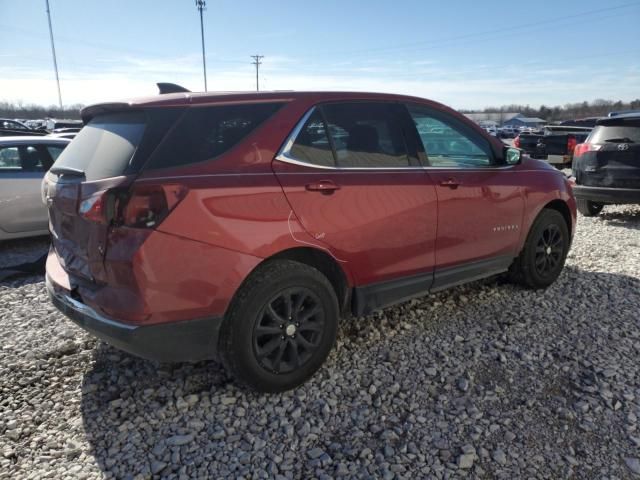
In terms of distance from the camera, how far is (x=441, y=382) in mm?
3082

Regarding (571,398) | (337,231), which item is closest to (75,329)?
(337,231)

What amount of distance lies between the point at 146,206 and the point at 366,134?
156cm

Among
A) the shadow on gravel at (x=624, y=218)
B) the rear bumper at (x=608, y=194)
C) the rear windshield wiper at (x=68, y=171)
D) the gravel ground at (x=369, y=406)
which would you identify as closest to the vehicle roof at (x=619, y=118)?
the rear bumper at (x=608, y=194)

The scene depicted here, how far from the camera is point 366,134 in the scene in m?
3.28

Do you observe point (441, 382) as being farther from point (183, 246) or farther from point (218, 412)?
point (183, 246)

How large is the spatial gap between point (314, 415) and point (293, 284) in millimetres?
749

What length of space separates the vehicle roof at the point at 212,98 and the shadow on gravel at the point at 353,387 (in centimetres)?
170

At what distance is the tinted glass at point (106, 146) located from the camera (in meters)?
2.54

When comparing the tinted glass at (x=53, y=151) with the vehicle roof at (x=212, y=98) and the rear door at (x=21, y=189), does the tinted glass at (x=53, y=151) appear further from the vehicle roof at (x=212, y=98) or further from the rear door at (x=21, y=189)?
the vehicle roof at (x=212, y=98)

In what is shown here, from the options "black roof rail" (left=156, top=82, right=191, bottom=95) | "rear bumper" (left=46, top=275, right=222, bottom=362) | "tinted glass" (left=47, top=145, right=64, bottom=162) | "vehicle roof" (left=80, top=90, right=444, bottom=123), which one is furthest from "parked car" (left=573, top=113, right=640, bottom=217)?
"tinted glass" (left=47, top=145, right=64, bottom=162)

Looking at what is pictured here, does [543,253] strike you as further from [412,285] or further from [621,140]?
[621,140]

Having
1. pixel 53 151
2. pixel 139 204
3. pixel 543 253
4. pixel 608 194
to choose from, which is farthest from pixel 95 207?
pixel 608 194

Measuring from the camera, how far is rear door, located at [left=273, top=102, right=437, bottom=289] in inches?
113

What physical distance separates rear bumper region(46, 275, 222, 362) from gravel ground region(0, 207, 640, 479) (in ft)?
1.39
